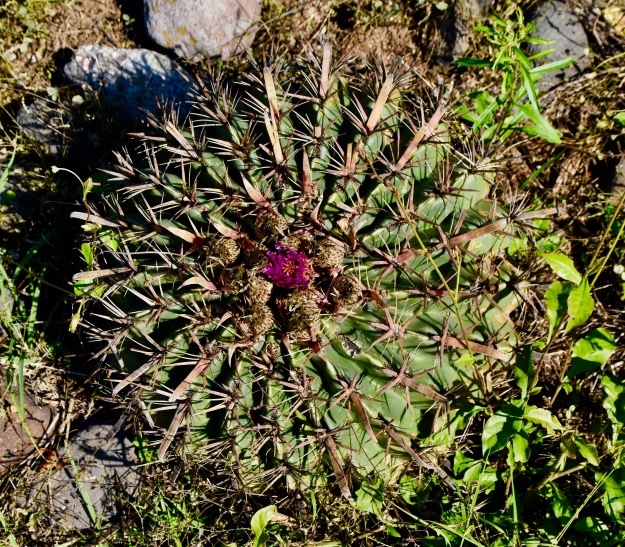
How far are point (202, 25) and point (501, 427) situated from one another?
9.66 feet

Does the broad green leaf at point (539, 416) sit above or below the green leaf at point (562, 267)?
below

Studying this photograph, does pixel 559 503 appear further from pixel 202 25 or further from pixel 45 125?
pixel 45 125

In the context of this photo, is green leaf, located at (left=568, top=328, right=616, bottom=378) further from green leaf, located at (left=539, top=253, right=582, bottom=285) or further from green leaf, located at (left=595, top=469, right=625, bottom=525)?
green leaf, located at (left=595, top=469, right=625, bottom=525)

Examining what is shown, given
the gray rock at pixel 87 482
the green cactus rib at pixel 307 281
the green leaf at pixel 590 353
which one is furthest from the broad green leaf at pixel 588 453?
the gray rock at pixel 87 482

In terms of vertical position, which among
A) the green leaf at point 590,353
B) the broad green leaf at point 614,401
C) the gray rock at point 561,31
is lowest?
the broad green leaf at point 614,401

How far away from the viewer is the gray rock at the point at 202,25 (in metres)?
3.81

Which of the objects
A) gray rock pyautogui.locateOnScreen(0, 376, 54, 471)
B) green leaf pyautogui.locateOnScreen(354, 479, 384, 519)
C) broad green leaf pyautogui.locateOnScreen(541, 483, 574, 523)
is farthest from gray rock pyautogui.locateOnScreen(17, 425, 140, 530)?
broad green leaf pyautogui.locateOnScreen(541, 483, 574, 523)

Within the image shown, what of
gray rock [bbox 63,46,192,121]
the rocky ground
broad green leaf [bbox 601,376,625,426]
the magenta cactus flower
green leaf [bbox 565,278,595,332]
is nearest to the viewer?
the magenta cactus flower

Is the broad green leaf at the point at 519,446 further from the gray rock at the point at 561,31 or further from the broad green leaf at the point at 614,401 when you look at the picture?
the gray rock at the point at 561,31

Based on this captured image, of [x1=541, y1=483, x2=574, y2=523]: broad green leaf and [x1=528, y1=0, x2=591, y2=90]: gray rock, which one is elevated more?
[x1=528, y1=0, x2=591, y2=90]: gray rock

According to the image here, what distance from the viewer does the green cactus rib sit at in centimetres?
244

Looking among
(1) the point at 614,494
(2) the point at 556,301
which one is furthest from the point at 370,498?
(2) the point at 556,301

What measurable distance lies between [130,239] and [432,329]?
132 centimetres

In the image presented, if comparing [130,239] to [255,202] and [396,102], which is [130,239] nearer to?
[255,202]
